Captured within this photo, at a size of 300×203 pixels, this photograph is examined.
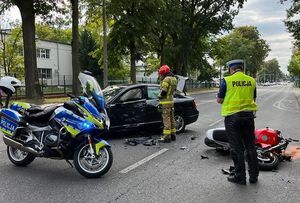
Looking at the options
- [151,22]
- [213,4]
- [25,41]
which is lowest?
[25,41]

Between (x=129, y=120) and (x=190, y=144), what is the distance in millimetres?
1696

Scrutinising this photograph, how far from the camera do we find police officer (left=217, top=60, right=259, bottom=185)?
225 inches

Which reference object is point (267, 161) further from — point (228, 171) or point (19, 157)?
point (19, 157)

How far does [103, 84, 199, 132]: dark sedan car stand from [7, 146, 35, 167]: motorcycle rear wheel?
2.85m

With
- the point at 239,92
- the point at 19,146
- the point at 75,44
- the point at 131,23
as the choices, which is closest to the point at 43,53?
the point at 131,23

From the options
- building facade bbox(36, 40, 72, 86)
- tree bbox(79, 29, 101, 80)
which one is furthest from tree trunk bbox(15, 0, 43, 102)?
→ building facade bbox(36, 40, 72, 86)

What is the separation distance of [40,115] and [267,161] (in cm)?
403

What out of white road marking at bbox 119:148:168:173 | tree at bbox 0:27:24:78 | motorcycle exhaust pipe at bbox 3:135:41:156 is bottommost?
white road marking at bbox 119:148:168:173

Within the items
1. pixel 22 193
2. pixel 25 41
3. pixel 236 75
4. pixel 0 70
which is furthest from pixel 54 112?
pixel 0 70

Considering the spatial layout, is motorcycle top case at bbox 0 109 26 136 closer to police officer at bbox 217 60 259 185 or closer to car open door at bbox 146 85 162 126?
police officer at bbox 217 60 259 185

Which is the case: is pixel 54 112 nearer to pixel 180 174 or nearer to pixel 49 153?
pixel 49 153

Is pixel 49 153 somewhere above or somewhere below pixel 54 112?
below

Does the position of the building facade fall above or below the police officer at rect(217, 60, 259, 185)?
above

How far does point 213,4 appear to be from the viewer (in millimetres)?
42938
